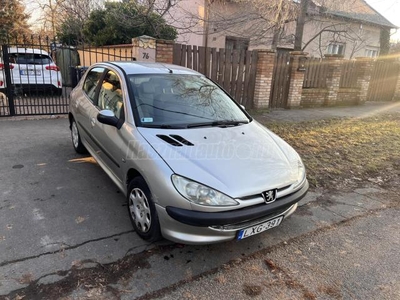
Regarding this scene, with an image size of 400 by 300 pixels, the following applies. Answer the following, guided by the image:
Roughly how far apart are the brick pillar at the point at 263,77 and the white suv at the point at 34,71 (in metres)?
6.30

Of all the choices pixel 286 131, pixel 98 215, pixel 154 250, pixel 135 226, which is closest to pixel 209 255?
pixel 154 250

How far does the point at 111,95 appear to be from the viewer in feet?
11.8

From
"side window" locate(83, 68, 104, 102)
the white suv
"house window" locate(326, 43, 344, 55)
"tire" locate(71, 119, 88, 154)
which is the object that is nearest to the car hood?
"side window" locate(83, 68, 104, 102)

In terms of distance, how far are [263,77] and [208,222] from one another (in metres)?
7.71

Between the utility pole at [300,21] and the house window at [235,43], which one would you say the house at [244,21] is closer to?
the house window at [235,43]

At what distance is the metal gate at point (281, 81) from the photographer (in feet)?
31.7

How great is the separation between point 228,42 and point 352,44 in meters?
10.4

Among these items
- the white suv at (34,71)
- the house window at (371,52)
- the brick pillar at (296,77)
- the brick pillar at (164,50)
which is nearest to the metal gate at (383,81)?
the brick pillar at (296,77)

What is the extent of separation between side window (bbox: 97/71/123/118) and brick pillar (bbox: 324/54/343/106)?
9.40 m

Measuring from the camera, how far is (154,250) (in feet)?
9.00

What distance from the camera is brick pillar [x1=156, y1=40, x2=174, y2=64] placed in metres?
7.53

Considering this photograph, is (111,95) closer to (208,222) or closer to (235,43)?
(208,222)

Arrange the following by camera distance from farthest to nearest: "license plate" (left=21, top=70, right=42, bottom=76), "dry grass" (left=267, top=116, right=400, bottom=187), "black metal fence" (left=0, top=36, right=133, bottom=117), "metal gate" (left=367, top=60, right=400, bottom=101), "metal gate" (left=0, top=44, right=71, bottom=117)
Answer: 1. "metal gate" (left=367, top=60, right=400, bottom=101)
2. "license plate" (left=21, top=70, right=42, bottom=76)
3. "black metal fence" (left=0, top=36, right=133, bottom=117)
4. "metal gate" (left=0, top=44, right=71, bottom=117)
5. "dry grass" (left=267, top=116, right=400, bottom=187)

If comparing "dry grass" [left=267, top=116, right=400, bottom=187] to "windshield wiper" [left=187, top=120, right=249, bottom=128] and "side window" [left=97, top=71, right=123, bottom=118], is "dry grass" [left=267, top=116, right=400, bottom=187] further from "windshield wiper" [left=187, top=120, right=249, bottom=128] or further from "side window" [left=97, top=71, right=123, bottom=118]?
"side window" [left=97, top=71, right=123, bottom=118]
